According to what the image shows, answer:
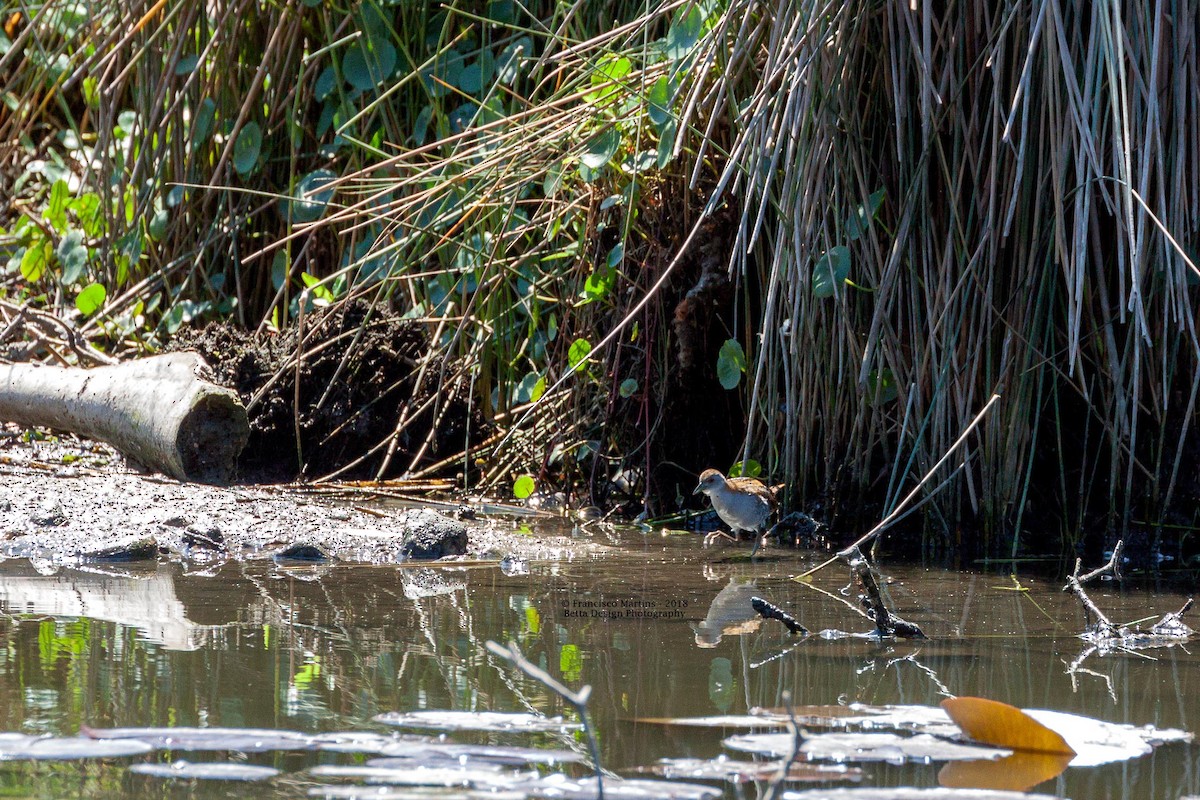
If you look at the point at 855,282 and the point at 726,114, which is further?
the point at 726,114

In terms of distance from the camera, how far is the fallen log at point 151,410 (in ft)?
17.2

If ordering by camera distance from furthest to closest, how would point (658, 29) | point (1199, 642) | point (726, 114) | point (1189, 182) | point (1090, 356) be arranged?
1. point (658, 29)
2. point (726, 114)
3. point (1090, 356)
4. point (1189, 182)
5. point (1199, 642)

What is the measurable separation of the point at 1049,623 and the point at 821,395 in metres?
1.40

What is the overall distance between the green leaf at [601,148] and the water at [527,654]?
158cm

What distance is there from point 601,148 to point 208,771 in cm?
341

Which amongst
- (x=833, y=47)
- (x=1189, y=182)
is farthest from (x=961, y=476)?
(x=833, y=47)

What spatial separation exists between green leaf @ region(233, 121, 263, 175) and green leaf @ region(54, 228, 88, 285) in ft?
3.10

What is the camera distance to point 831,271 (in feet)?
14.0

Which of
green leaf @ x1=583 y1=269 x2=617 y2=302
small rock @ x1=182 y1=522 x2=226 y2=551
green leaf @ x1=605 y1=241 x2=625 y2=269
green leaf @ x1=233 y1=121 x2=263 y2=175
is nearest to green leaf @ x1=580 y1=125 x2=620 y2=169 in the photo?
green leaf @ x1=605 y1=241 x2=625 y2=269

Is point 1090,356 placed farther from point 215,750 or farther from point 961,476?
point 215,750

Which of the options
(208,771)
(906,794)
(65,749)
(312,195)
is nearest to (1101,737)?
(906,794)

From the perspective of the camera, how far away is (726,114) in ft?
16.5

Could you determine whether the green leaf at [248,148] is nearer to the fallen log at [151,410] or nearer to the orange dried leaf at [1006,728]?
the fallen log at [151,410]

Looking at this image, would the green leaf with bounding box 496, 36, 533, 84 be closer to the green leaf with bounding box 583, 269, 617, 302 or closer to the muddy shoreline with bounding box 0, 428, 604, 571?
the green leaf with bounding box 583, 269, 617, 302
